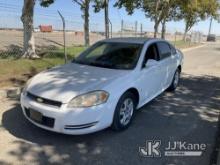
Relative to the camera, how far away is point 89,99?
153 inches

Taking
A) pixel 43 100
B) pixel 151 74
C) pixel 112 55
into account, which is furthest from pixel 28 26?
pixel 43 100

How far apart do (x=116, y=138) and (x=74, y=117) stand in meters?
0.88

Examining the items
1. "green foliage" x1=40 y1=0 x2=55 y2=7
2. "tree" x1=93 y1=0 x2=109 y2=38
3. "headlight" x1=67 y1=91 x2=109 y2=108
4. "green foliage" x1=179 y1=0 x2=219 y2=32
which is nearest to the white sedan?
"headlight" x1=67 y1=91 x2=109 y2=108

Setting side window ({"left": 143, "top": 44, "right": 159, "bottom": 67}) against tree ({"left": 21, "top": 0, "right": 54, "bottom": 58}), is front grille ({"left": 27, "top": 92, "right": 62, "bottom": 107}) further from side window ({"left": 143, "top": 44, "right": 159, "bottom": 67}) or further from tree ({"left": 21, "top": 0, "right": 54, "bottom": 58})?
tree ({"left": 21, "top": 0, "right": 54, "bottom": 58})

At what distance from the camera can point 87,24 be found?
15250 mm

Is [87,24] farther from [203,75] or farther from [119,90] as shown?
[119,90]

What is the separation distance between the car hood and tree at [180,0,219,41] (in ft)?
63.0

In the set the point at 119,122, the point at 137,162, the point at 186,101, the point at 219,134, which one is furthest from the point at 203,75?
the point at 137,162

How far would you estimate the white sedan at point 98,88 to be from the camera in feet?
12.6

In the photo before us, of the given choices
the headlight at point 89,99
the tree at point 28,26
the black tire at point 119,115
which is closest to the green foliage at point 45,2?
the tree at point 28,26

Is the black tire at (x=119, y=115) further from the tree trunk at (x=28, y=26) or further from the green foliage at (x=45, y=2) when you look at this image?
the green foliage at (x=45, y=2)

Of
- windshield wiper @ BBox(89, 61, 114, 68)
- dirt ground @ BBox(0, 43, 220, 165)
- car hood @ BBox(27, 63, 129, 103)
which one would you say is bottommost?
dirt ground @ BBox(0, 43, 220, 165)

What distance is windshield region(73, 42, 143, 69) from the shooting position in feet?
16.4

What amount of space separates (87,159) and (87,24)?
40.9 feet
